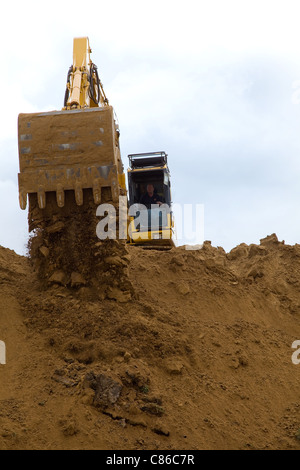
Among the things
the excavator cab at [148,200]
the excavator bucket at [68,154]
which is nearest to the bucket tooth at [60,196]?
the excavator bucket at [68,154]

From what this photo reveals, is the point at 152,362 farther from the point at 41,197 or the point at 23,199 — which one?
the point at 23,199

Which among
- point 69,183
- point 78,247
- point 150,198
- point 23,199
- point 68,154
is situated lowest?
point 78,247

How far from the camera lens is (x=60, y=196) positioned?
30.4 feet

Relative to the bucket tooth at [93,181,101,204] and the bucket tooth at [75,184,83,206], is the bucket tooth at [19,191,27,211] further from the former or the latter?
the bucket tooth at [93,181,101,204]

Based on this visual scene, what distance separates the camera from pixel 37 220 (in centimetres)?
972

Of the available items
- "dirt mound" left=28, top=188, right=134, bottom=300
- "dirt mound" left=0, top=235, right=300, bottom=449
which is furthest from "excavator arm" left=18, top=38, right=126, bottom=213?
"dirt mound" left=0, top=235, right=300, bottom=449

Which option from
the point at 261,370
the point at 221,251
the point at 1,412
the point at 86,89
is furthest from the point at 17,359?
the point at 221,251

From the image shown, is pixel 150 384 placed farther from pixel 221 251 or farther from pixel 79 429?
pixel 221 251

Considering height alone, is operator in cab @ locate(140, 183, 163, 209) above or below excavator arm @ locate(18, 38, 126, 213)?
above

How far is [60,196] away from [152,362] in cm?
301

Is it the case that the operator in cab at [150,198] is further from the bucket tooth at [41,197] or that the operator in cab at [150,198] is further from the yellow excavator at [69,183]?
the bucket tooth at [41,197]

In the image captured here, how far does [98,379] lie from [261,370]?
3173 mm

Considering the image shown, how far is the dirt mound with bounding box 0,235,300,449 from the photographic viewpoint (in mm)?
7508

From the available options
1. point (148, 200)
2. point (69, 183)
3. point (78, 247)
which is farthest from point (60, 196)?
point (148, 200)
